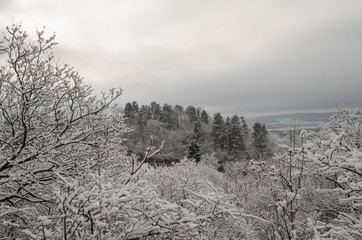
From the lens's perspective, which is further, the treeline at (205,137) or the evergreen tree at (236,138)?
the evergreen tree at (236,138)

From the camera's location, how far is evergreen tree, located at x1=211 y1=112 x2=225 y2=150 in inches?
2176

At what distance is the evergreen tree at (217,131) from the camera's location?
2176 inches

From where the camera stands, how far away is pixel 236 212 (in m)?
3.39

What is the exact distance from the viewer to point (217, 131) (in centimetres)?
5569

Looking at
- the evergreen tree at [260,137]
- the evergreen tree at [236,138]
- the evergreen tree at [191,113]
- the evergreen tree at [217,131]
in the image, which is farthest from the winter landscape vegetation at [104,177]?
the evergreen tree at [191,113]

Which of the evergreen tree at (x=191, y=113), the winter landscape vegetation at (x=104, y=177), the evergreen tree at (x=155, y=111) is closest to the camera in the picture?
the winter landscape vegetation at (x=104, y=177)

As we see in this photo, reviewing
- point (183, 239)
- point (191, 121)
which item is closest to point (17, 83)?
point (183, 239)

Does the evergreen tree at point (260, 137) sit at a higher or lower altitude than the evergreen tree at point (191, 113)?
lower

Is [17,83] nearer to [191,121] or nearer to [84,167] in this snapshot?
[84,167]

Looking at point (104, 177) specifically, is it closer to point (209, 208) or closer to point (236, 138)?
point (209, 208)

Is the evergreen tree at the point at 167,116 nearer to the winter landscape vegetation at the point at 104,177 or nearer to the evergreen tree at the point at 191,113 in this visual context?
the evergreen tree at the point at 191,113

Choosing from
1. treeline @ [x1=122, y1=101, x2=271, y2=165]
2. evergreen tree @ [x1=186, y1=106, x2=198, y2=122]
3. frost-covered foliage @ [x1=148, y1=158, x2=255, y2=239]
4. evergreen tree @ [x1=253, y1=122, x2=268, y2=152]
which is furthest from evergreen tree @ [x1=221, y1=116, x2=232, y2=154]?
frost-covered foliage @ [x1=148, y1=158, x2=255, y2=239]

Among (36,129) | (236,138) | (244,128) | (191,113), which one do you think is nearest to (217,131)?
(236,138)

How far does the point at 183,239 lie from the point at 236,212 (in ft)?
2.76
